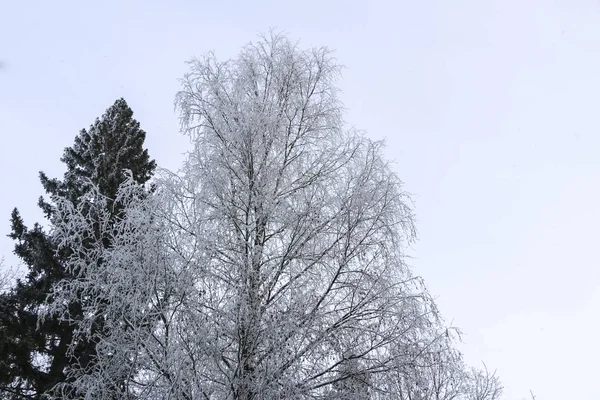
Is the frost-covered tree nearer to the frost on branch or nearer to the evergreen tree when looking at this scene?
the frost on branch

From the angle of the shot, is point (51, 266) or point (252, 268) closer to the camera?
point (252, 268)

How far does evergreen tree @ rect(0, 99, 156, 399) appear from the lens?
10.5m

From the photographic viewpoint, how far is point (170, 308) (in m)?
4.88

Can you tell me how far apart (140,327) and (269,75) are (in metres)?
4.17

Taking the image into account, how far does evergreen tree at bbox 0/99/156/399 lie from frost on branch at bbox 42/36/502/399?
152 inches

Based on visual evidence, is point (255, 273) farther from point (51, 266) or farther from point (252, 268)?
point (51, 266)

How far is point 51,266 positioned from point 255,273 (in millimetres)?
8483

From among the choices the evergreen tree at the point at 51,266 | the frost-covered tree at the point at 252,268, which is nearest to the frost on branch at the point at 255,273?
the frost-covered tree at the point at 252,268

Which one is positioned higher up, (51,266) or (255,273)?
(51,266)

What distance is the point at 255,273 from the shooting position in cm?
533

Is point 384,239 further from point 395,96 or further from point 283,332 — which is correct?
point 395,96

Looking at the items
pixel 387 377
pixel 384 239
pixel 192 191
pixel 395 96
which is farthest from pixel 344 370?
pixel 395 96

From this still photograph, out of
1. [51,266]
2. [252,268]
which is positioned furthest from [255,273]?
[51,266]

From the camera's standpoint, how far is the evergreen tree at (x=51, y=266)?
10.5 metres
